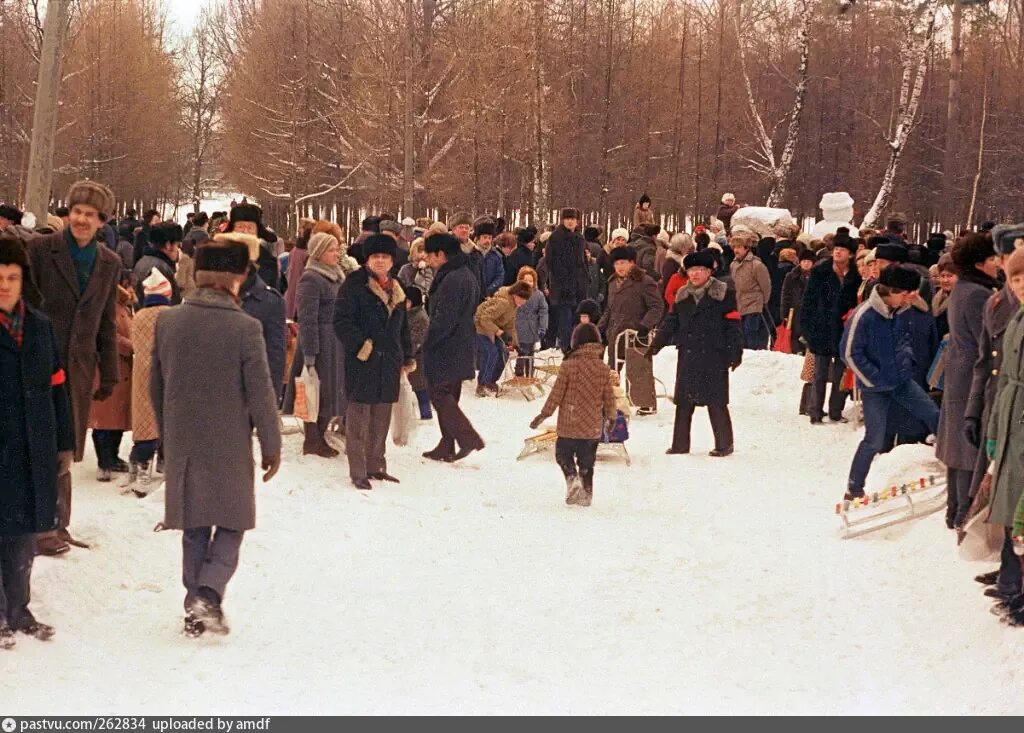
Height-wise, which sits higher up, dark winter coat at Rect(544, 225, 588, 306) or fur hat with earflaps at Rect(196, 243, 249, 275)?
→ fur hat with earflaps at Rect(196, 243, 249, 275)

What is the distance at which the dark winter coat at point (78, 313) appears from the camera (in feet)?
24.0

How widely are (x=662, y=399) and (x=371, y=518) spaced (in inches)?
280

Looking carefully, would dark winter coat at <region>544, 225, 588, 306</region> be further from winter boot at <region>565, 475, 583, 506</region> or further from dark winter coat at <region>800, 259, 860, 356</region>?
winter boot at <region>565, 475, 583, 506</region>

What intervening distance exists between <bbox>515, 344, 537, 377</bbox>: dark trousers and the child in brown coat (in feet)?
19.2

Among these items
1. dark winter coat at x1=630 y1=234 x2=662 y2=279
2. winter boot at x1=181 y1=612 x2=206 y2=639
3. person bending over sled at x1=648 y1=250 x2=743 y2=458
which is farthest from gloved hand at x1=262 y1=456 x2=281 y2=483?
dark winter coat at x1=630 y1=234 x2=662 y2=279

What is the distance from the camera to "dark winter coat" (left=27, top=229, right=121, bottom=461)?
24.0 feet

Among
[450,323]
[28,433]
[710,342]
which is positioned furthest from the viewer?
[710,342]

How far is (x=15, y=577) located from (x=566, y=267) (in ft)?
38.3

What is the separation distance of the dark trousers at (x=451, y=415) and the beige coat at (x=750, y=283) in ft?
20.3

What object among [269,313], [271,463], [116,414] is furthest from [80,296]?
[116,414]

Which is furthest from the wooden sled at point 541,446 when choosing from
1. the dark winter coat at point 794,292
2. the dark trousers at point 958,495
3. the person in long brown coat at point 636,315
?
the dark winter coat at point 794,292

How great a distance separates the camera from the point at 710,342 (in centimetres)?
1173

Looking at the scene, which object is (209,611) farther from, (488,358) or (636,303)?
(488,358)

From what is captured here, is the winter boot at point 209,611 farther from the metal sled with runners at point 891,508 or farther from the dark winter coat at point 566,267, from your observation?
the dark winter coat at point 566,267
